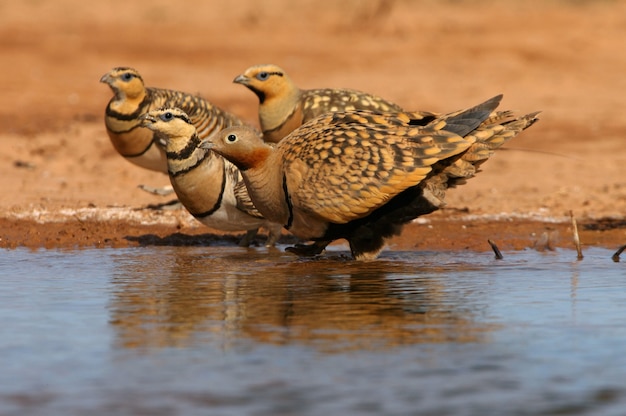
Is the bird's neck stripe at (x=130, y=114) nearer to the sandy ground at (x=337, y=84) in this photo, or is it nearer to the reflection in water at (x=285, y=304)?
the sandy ground at (x=337, y=84)

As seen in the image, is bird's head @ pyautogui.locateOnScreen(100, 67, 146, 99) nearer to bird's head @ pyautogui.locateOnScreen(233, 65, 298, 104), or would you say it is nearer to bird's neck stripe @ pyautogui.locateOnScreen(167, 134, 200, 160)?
bird's head @ pyautogui.locateOnScreen(233, 65, 298, 104)

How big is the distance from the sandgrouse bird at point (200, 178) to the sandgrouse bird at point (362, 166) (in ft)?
2.78

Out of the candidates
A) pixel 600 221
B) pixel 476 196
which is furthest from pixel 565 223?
pixel 476 196

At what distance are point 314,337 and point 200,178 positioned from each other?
3239mm

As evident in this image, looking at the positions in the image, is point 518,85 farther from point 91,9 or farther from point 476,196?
point 91,9

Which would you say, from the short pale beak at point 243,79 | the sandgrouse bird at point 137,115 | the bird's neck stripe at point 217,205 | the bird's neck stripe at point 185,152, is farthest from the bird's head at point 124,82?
the bird's neck stripe at point 217,205

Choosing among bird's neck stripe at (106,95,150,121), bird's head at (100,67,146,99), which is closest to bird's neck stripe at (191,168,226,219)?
bird's neck stripe at (106,95,150,121)

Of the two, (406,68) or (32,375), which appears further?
(406,68)

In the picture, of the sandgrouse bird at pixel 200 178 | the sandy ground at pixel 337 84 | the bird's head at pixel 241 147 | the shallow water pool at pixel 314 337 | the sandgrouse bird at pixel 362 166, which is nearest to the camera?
the shallow water pool at pixel 314 337

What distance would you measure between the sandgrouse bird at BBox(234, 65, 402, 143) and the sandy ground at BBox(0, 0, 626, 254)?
110 cm

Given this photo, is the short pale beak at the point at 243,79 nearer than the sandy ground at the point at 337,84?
No

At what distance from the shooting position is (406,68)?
1870 cm

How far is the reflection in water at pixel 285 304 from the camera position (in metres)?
5.79

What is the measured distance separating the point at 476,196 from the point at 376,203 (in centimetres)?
433
